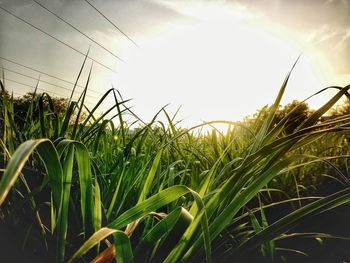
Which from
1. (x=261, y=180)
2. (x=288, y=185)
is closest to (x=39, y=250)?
(x=261, y=180)

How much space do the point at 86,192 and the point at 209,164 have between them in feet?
2.52

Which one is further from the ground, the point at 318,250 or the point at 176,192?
the point at 176,192

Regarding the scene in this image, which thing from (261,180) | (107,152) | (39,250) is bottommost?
(39,250)

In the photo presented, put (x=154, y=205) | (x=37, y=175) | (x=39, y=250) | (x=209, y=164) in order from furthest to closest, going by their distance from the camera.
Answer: (x=209, y=164)
(x=37, y=175)
(x=39, y=250)
(x=154, y=205)

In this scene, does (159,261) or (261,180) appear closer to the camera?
(261,180)

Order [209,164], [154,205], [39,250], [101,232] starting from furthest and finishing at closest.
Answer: [209,164] < [39,250] < [154,205] < [101,232]

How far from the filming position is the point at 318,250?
89 cm

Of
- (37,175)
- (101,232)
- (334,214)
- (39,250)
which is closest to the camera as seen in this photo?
(101,232)

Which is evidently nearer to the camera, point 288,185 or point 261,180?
point 261,180

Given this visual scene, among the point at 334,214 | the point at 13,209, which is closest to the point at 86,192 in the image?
the point at 13,209

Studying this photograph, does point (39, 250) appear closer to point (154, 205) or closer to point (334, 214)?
point (154, 205)

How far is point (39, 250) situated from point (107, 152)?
54 cm

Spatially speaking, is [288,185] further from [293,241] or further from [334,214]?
[293,241]

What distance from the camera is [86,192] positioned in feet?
1.82
